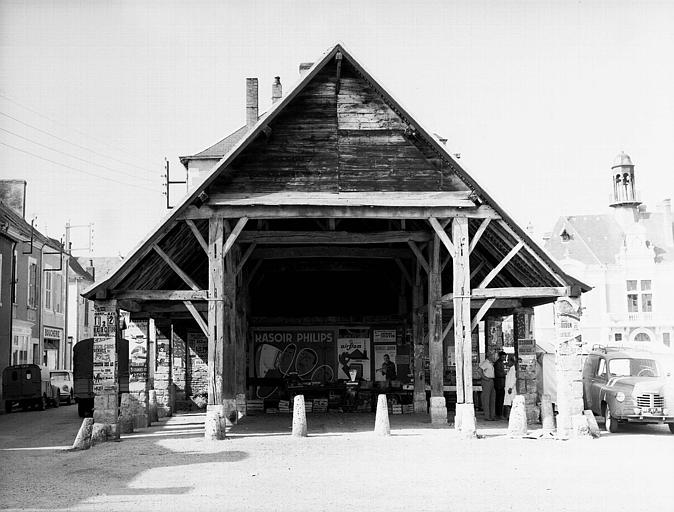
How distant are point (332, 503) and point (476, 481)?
2396 millimetres

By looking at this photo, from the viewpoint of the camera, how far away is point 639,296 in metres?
61.9

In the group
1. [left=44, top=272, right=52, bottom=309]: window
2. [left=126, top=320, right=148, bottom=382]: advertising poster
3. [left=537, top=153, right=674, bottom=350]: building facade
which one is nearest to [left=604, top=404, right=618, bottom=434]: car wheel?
[left=126, top=320, right=148, bottom=382]: advertising poster

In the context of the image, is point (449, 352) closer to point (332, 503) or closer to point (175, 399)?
point (175, 399)

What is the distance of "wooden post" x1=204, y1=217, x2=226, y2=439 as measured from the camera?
16.5m

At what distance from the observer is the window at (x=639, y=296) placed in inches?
2435

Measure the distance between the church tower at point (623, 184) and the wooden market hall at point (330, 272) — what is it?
4066cm

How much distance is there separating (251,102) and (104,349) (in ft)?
56.9

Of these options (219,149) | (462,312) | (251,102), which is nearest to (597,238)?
(219,149)

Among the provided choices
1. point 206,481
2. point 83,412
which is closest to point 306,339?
point 83,412

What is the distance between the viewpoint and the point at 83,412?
27.0 metres

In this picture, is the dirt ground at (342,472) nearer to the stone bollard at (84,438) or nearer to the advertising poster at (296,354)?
the stone bollard at (84,438)

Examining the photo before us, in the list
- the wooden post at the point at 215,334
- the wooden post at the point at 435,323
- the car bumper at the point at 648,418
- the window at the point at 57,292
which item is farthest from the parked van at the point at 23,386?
the car bumper at the point at 648,418

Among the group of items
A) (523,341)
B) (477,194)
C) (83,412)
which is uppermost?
(477,194)

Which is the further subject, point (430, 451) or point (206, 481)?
point (430, 451)
